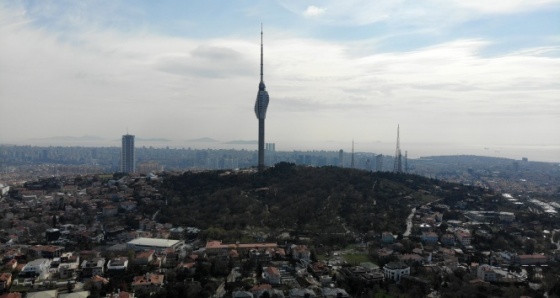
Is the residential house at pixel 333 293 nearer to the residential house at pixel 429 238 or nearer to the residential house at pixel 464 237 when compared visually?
the residential house at pixel 429 238

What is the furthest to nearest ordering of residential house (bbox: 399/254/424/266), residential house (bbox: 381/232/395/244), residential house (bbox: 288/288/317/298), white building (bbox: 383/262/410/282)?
→ residential house (bbox: 381/232/395/244) → residential house (bbox: 399/254/424/266) → white building (bbox: 383/262/410/282) → residential house (bbox: 288/288/317/298)

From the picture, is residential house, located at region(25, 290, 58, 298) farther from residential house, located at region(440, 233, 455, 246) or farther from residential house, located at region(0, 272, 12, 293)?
residential house, located at region(440, 233, 455, 246)

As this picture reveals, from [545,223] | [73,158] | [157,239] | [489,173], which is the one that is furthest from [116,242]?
[73,158]

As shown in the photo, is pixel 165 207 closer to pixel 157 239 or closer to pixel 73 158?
pixel 157 239

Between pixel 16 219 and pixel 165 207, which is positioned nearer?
pixel 16 219

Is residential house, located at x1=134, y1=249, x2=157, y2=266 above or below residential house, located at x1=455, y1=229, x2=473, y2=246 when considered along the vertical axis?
below

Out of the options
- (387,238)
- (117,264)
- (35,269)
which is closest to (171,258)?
(117,264)

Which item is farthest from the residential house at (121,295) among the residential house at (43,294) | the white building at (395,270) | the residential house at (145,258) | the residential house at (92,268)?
the white building at (395,270)

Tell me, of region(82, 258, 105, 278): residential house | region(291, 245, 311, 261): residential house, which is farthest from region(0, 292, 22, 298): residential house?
region(291, 245, 311, 261): residential house

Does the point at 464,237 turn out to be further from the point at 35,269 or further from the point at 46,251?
the point at 46,251
